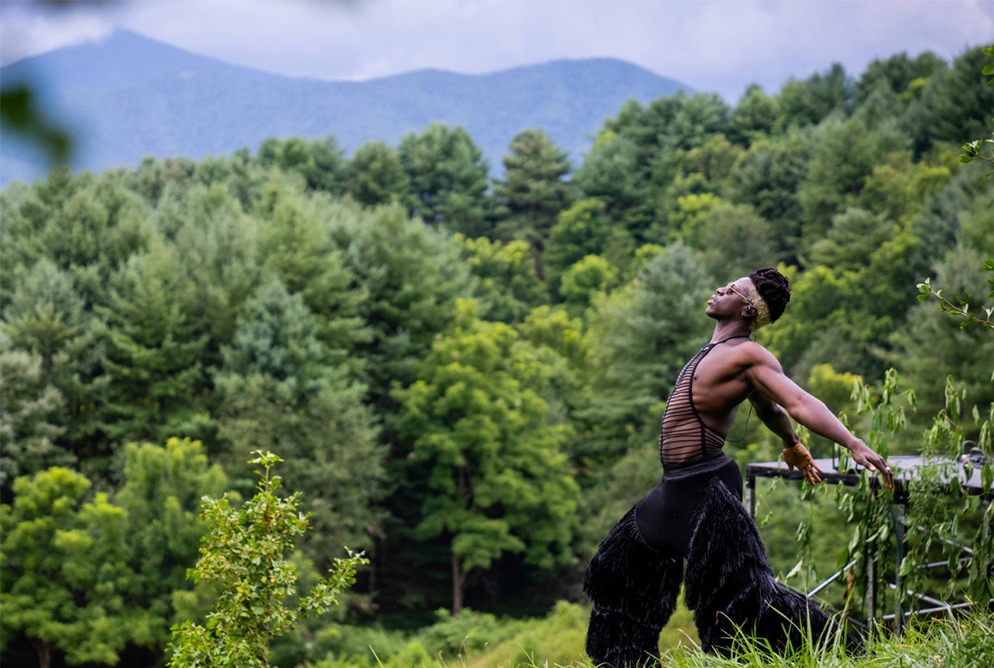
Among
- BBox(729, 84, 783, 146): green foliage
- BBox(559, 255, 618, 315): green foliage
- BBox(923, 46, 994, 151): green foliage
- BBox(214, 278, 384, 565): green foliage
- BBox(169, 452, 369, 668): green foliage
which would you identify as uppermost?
BBox(729, 84, 783, 146): green foliage

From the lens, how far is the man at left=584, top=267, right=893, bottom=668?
2.79 m

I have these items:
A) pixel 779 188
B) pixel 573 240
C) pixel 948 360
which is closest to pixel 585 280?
pixel 573 240

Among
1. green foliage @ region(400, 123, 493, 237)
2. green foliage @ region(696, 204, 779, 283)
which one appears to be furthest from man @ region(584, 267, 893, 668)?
green foliage @ region(400, 123, 493, 237)

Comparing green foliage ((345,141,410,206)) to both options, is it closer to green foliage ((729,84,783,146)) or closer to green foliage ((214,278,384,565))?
green foliage ((214,278,384,565))

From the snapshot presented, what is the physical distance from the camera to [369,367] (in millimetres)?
25859

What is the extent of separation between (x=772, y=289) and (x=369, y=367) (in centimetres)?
2355

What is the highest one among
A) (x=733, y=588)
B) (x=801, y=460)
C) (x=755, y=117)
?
(x=755, y=117)

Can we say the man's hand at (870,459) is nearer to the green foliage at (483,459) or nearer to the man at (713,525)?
the man at (713,525)

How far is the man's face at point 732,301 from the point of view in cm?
292

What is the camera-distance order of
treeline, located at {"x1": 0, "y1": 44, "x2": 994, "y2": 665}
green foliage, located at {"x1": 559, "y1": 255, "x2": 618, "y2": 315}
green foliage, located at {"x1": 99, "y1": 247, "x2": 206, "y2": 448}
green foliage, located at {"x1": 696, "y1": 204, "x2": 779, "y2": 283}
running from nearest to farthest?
1. treeline, located at {"x1": 0, "y1": 44, "x2": 994, "y2": 665}
2. green foliage, located at {"x1": 99, "y1": 247, "x2": 206, "y2": 448}
3. green foliage, located at {"x1": 696, "y1": 204, "x2": 779, "y2": 283}
4. green foliage, located at {"x1": 559, "y1": 255, "x2": 618, "y2": 315}

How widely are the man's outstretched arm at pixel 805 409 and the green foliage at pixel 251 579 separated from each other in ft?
7.20

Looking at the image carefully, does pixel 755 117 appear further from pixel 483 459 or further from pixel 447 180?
pixel 483 459

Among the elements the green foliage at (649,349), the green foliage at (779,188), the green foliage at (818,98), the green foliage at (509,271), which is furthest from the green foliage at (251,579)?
the green foliage at (818,98)

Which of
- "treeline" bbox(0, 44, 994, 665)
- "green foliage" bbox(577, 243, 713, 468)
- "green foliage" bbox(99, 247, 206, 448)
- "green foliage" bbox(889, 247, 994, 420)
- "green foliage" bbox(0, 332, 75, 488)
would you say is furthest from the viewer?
"green foliage" bbox(577, 243, 713, 468)
